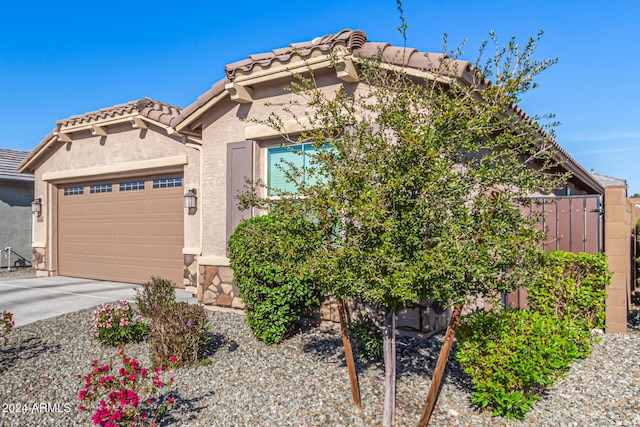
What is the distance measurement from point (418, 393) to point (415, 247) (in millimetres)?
1798

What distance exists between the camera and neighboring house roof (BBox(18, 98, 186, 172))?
970 centimetres

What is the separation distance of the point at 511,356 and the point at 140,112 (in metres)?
9.42

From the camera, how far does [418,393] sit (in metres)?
4.09

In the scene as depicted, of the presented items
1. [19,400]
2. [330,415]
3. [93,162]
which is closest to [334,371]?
[330,415]

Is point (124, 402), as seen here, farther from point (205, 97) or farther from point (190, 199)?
point (190, 199)

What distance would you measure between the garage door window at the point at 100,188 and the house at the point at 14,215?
4.67 metres

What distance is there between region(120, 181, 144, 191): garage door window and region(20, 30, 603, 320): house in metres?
0.03

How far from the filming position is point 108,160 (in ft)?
36.2

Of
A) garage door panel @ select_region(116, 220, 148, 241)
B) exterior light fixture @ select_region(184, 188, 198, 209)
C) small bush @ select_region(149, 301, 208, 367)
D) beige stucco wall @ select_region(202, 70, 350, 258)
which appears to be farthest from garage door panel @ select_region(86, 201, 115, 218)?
small bush @ select_region(149, 301, 208, 367)

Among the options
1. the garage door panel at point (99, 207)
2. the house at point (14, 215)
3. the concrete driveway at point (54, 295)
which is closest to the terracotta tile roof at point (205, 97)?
the concrete driveway at point (54, 295)

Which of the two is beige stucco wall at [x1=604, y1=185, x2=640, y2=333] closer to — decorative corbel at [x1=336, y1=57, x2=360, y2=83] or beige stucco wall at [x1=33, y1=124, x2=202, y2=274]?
decorative corbel at [x1=336, y1=57, x2=360, y2=83]

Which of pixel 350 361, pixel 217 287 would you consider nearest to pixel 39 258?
pixel 217 287

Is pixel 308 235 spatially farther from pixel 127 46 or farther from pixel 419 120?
pixel 127 46

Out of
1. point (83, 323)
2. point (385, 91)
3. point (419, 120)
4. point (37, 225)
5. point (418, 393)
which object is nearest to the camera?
point (419, 120)
